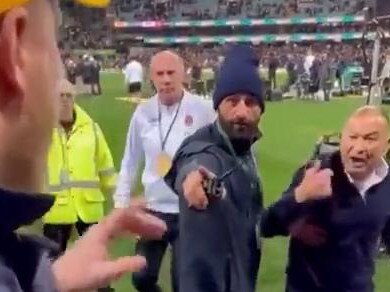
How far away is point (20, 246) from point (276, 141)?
17.7 metres

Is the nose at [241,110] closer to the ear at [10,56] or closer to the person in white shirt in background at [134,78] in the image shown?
the ear at [10,56]

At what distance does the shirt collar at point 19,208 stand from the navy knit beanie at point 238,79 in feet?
11.8

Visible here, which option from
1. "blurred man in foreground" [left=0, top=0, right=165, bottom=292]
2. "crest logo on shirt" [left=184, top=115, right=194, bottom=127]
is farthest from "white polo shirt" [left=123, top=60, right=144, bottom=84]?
"blurred man in foreground" [left=0, top=0, right=165, bottom=292]

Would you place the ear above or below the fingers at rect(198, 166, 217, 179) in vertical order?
above

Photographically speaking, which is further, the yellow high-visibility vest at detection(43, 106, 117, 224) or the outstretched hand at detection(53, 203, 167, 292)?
the yellow high-visibility vest at detection(43, 106, 117, 224)

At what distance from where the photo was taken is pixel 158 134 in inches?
277

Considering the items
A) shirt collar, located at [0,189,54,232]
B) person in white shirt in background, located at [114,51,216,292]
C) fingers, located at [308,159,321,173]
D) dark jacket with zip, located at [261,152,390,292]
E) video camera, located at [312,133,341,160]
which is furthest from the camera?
person in white shirt in background, located at [114,51,216,292]

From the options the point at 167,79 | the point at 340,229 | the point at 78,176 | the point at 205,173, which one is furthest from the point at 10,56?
the point at 78,176

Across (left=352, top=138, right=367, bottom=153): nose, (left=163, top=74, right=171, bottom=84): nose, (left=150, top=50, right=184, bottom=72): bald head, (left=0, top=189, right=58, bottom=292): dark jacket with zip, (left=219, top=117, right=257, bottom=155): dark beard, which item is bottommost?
(left=352, top=138, right=367, bottom=153): nose

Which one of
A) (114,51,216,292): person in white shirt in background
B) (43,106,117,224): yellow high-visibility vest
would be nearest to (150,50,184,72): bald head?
(114,51,216,292): person in white shirt in background

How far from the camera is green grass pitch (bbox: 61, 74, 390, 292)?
905 cm

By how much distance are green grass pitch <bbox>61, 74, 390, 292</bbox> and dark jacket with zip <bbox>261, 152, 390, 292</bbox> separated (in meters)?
0.89

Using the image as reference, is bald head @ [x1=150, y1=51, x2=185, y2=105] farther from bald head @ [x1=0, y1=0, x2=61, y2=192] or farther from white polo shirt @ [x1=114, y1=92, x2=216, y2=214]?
bald head @ [x1=0, y1=0, x2=61, y2=192]

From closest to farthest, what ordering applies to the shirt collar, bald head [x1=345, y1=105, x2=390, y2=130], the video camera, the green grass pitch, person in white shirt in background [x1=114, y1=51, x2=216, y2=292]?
the shirt collar, bald head [x1=345, y1=105, x2=390, y2=130], the video camera, person in white shirt in background [x1=114, y1=51, x2=216, y2=292], the green grass pitch
